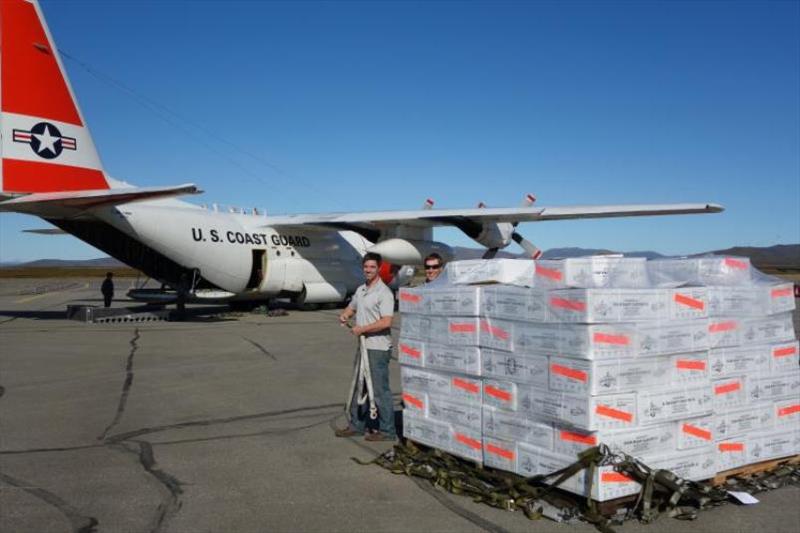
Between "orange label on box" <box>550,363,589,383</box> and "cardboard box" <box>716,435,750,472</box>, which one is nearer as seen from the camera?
"orange label on box" <box>550,363,589,383</box>

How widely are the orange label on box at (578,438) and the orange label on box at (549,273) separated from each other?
3.65 ft

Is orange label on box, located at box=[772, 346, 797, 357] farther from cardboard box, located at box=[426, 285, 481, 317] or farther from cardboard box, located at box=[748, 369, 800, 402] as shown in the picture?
cardboard box, located at box=[426, 285, 481, 317]

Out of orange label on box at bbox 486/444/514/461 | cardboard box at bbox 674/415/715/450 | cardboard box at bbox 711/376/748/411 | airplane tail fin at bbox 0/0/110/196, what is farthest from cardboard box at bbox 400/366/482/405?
airplane tail fin at bbox 0/0/110/196

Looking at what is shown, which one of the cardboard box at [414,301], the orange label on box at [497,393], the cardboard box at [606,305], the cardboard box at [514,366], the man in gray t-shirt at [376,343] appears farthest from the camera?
the man in gray t-shirt at [376,343]

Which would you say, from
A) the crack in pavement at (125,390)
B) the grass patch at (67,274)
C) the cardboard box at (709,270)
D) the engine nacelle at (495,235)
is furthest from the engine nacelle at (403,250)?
the grass patch at (67,274)

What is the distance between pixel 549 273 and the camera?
4891 mm

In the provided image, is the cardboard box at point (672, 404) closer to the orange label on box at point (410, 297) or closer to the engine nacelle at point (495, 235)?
the orange label on box at point (410, 297)

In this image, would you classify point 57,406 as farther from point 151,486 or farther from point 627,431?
point 627,431

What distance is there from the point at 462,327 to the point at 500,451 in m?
1.00

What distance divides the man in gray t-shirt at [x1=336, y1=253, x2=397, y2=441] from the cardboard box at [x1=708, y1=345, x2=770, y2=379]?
2.82m

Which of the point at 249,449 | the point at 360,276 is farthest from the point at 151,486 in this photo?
the point at 360,276

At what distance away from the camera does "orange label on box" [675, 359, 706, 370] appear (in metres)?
4.57

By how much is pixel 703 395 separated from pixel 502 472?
154 cm

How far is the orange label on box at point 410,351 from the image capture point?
18.8 feet
